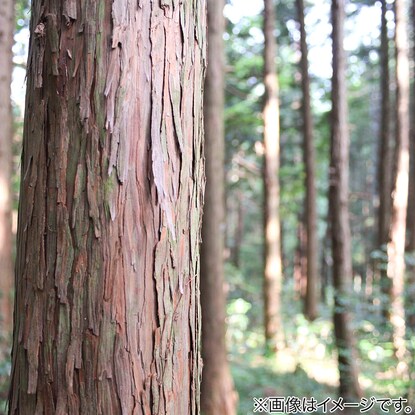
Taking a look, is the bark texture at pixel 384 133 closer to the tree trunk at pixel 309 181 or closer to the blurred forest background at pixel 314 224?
the blurred forest background at pixel 314 224

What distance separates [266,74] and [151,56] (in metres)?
12.1

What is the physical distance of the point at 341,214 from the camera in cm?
786

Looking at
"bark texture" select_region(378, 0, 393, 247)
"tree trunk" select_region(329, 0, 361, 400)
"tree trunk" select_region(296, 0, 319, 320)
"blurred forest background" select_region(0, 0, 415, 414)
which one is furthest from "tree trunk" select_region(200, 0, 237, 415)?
"bark texture" select_region(378, 0, 393, 247)

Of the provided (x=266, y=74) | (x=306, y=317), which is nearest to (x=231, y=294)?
(x=306, y=317)

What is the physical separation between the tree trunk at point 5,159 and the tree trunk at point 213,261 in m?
2.99

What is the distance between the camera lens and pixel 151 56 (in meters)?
1.62

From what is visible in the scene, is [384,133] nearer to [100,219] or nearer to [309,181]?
[309,181]

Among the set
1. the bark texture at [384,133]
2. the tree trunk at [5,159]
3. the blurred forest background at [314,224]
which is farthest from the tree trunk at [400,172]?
the tree trunk at [5,159]

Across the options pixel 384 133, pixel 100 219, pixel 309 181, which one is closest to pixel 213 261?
pixel 100 219

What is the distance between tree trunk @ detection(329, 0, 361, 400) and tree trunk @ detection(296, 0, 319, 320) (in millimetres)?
6987

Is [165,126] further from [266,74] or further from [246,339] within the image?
[246,339]

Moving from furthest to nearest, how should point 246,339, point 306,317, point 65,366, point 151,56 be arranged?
point 306,317
point 246,339
point 151,56
point 65,366

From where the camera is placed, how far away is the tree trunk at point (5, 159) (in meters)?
7.66

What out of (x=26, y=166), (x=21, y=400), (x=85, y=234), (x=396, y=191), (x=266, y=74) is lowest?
(x=21, y=400)
